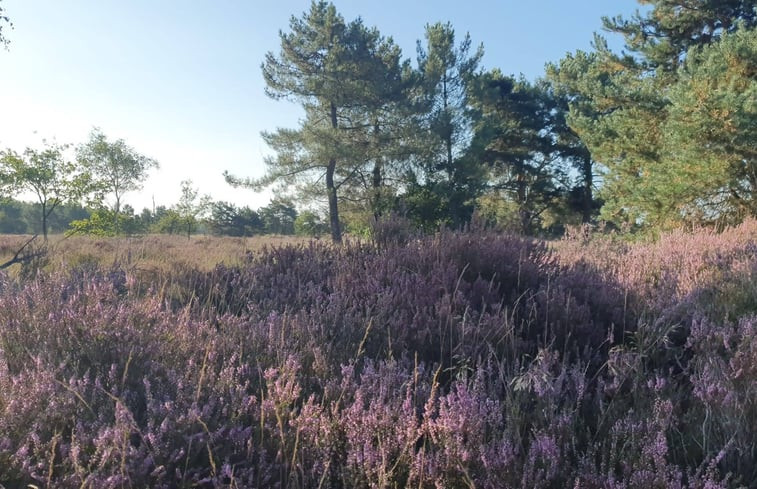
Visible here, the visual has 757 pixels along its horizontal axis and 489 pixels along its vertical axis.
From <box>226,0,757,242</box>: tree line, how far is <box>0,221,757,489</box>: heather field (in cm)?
354

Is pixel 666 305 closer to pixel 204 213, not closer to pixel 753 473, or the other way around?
pixel 753 473

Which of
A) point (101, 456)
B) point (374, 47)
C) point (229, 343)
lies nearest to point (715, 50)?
point (229, 343)

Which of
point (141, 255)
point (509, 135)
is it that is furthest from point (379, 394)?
point (509, 135)

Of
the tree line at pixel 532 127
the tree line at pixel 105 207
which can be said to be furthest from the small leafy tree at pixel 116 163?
the tree line at pixel 532 127

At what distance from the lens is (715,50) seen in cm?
1143

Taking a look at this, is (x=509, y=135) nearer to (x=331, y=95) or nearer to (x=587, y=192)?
(x=587, y=192)

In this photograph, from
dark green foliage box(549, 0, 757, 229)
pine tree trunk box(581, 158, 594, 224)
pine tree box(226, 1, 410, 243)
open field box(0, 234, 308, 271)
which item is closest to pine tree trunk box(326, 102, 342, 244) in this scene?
pine tree box(226, 1, 410, 243)

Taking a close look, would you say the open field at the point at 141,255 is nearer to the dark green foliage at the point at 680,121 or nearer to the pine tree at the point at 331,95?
the dark green foliage at the point at 680,121

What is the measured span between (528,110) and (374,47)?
36.1 ft

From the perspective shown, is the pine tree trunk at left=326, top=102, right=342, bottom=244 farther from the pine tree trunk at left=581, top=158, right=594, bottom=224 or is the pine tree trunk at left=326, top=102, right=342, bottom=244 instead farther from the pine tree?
the pine tree trunk at left=581, top=158, right=594, bottom=224

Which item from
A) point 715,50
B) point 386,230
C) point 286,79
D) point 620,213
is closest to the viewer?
point 386,230

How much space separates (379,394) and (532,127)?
3082 centimetres

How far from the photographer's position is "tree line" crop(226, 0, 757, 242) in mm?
10547

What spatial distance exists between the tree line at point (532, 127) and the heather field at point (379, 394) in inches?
140
